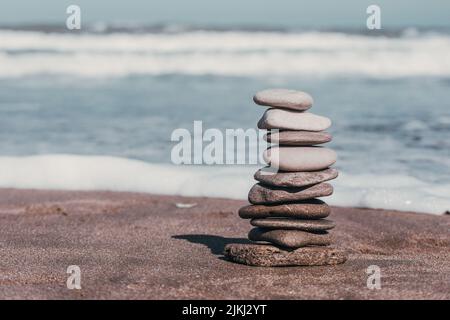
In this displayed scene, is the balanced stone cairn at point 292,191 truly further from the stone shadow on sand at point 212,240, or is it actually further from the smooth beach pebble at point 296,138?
the stone shadow on sand at point 212,240

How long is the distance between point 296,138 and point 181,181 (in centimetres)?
341

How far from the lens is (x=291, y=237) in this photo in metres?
6.13

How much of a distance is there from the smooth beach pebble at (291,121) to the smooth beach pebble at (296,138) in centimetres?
4

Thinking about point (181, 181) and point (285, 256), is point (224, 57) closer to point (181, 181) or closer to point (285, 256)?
point (181, 181)

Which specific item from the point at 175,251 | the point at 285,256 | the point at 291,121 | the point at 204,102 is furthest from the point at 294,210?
the point at 204,102

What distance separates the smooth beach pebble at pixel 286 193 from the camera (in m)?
6.23

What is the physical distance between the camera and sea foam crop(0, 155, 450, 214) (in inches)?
344

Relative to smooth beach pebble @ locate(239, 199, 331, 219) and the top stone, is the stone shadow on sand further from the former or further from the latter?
the top stone

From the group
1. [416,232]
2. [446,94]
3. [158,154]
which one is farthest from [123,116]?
[416,232]

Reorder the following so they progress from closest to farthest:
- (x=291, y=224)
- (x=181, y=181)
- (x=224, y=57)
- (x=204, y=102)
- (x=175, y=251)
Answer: (x=291, y=224)
(x=175, y=251)
(x=181, y=181)
(x=204, y=102)
(x=224, y=57)

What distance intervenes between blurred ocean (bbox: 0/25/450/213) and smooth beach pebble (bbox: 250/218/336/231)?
2.48 m

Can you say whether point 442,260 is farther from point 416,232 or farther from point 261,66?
point 261,66

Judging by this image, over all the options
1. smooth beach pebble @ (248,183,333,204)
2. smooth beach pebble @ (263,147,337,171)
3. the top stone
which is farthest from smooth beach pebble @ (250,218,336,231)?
the top stone

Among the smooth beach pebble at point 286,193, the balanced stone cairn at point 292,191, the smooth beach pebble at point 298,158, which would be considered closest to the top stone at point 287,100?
the balanced stone cairn at point 292,191
